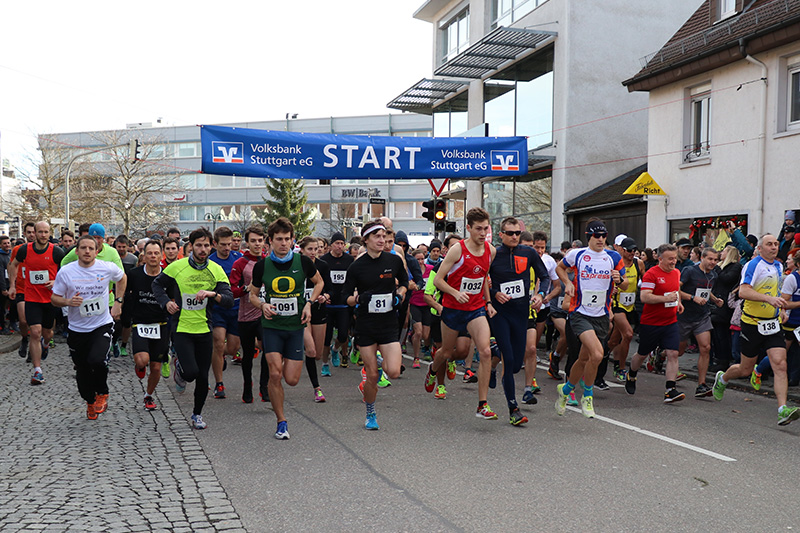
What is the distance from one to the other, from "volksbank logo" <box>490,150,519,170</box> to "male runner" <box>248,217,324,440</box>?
959 centimetres

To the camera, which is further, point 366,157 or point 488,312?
point 366,157

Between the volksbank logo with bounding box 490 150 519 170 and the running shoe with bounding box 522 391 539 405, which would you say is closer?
the running shoe with bounding box 522 391 539 405

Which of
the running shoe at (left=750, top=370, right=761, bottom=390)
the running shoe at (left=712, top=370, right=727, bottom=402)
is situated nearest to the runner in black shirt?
the running shoe at (left=712, top=370, right=727, bottom=402)

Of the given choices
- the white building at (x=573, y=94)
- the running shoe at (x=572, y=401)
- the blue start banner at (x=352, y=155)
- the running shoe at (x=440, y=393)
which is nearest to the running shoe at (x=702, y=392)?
the running shoe at (x=572, y=401)

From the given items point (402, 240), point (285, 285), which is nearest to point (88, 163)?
point (402, 240)

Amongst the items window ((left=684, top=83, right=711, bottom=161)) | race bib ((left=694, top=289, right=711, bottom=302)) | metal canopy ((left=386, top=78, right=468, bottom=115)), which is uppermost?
metal canopy ((left=386, top=78, right=468, bottom=115))

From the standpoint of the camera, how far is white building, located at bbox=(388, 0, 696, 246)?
2298cm

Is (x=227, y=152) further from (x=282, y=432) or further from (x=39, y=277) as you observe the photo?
(x=282, y=432)

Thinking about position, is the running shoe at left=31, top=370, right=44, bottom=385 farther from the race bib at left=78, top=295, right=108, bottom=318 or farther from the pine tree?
the pine tree

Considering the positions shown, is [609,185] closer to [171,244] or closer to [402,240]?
[402,240]

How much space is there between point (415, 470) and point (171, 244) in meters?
5.23

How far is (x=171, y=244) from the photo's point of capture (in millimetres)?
9797

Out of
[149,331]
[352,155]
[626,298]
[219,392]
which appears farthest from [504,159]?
[149,331]

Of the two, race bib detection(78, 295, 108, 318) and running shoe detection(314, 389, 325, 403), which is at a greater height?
race bib detection(78, 295, 108, 318)
